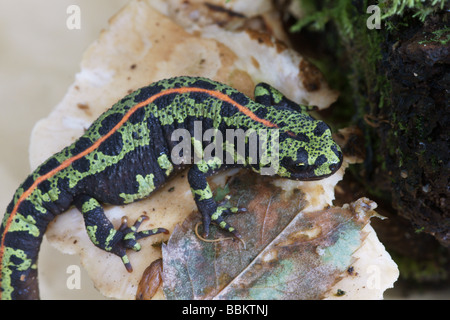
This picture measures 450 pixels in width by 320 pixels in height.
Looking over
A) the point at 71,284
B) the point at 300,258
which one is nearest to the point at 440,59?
the point at 300,258

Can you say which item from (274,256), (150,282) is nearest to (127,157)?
(150,282)

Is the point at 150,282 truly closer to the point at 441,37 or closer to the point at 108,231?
the point at 108,231

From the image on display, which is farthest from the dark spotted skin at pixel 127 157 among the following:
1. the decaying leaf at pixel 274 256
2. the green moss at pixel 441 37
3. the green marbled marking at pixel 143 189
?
the green moss at pixel 441 37

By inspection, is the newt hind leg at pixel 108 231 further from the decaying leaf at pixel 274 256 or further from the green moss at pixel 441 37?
the green moss at pixel 441 37

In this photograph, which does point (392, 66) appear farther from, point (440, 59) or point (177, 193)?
point (177, 193)

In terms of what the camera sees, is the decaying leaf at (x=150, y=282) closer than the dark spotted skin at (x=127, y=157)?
Yes

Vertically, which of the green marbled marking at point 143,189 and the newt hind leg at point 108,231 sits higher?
the green marbled marking at point 143,189

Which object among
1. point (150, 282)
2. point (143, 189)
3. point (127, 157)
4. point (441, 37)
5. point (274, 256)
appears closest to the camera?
point (441, 37)
